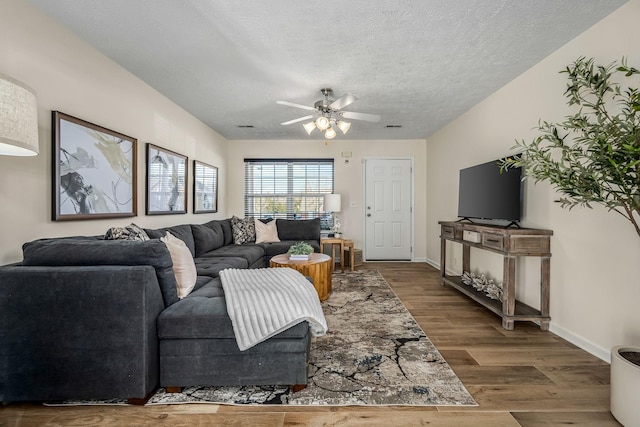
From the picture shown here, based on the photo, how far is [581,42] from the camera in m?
2.31

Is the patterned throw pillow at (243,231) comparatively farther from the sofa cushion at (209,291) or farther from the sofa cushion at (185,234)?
the sofa cushion at (209,291)

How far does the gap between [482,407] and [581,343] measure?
135 centimetres

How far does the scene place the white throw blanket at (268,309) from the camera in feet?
5.34

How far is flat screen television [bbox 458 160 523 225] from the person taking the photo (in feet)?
9.42

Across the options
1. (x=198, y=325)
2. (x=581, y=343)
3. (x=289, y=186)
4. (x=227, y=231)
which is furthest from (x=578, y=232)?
(x=289, y=186)

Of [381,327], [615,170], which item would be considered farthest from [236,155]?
[615,170]

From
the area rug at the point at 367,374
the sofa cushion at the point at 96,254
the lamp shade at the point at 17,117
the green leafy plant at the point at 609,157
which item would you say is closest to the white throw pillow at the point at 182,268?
the sofa cushion at the point at 96,254

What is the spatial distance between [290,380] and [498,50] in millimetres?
3068

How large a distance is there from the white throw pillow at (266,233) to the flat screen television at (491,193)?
298 cm

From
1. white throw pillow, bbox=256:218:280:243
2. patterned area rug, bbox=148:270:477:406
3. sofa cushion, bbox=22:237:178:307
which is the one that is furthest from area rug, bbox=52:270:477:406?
white throw pillow, bbox=256:218:280:243

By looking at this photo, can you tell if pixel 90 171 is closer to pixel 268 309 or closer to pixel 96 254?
pixel 96 254

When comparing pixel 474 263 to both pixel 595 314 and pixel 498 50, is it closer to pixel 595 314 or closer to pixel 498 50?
pixel 595 314

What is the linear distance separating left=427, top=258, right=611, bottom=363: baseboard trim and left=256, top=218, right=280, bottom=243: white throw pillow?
12.6 ft

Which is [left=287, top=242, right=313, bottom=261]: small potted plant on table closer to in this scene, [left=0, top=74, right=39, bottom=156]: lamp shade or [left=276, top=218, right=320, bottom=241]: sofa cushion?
[left=276, top=218, right=320, bottom=241]: sofa cushion
